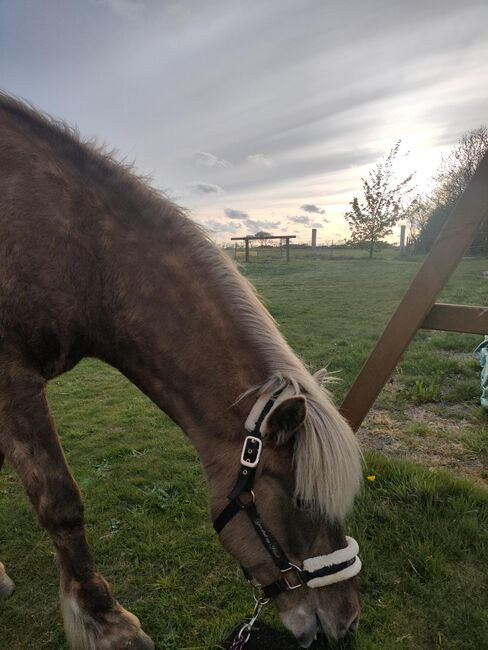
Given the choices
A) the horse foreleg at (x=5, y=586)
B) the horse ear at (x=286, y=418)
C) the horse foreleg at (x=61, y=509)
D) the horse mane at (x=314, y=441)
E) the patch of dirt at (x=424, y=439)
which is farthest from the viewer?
the patch of dirt at (x=424, y=439)

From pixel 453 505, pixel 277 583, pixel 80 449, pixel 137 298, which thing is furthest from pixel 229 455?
pixel 80 449

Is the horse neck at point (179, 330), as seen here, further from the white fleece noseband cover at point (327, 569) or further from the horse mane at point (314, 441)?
the white fleece noseband cover at point (327, 569)

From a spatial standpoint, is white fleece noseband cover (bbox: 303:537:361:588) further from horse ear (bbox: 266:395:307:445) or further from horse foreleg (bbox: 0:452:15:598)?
horse foreleg (bbox: 0:452:15:598)

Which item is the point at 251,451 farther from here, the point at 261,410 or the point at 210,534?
the point at 210,534

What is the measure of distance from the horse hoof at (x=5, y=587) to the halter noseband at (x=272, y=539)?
1.90 meters

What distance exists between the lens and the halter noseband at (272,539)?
180 centimetres

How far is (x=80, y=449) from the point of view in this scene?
14.9 ft

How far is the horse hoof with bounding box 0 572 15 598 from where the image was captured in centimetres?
270

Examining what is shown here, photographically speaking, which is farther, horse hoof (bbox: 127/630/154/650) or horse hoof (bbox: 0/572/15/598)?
horse hoof (bbox: 0/572/15/598)

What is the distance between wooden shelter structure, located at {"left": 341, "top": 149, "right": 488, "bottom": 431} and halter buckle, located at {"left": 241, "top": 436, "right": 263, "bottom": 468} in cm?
144

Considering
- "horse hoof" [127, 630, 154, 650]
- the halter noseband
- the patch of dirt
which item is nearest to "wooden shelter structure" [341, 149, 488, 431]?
the patch of dirt

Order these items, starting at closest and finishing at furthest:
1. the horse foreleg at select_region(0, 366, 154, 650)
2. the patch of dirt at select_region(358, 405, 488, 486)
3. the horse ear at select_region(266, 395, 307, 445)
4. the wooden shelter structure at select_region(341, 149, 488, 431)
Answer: the horse ear at select_region(266, 395, 307, 445) < the horse foreleg at select_region(0, 366, 154, 650) < the wooden shelter structure at select_region(341, 149, 488, 431) < the patch of dirt at select_region(358, 405, 488, 486)

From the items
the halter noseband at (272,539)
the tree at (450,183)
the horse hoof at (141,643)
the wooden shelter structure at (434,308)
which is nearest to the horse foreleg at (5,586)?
the horse hoof at (141,643)

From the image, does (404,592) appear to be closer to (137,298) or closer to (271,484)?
(271,484)
